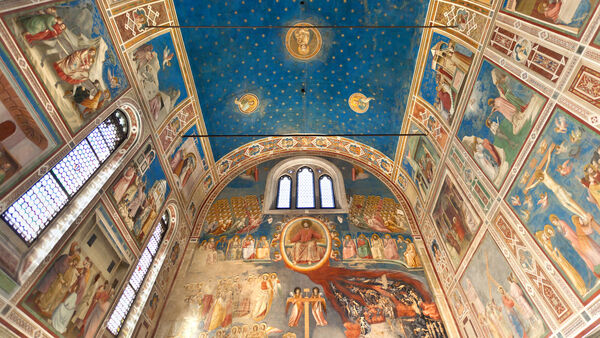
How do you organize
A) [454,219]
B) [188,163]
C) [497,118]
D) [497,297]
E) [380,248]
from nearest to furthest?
[497,118] < [497,297] < [454,219] < [380,248] < [188,163]

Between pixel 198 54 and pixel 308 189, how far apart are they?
703 cm

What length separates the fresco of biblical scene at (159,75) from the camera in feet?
30.2

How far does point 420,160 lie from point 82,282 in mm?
10759

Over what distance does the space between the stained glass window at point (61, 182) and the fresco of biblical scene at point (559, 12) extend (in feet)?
32.4

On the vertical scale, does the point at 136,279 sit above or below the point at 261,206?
below

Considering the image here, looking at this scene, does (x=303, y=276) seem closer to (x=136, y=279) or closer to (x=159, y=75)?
(x=136, y=279)

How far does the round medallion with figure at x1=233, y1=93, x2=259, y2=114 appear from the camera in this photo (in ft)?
43.4

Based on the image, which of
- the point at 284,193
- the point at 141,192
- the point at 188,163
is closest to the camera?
the point at 141,192

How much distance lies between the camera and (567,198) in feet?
19.4

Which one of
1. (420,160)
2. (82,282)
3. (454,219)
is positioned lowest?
(82,282)

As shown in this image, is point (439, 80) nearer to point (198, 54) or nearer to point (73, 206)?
point (198, 54)

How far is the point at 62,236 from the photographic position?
21.8ft

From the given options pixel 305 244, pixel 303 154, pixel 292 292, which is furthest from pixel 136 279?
pixel 303 154

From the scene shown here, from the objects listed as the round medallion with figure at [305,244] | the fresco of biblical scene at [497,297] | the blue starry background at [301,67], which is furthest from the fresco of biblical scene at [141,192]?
the fresco of biblical scene at [497,297]
